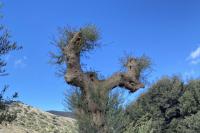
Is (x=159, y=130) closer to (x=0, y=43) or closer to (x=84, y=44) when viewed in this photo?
(x=84, y=44)

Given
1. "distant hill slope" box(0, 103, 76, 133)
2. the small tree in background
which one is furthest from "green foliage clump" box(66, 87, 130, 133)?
"distant hill slope" box(0, 103, 76, 133)

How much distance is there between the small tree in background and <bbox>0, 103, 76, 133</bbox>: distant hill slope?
16.2m

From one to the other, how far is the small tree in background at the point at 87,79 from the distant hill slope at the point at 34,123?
16.2m

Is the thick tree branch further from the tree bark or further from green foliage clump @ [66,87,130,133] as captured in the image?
green foliage clump @ [66,87,130,133]

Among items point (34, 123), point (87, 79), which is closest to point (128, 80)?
point (87, 79)

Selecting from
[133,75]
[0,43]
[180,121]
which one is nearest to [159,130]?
[180,121]

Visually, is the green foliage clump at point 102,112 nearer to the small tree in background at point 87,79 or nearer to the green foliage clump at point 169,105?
the small tree in background at point 87,79

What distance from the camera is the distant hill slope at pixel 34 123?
3987 centimetres

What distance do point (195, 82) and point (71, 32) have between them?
837 inches

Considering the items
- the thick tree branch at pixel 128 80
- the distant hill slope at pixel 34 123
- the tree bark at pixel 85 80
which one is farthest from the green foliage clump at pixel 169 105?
the tree bark at pixel 85 80

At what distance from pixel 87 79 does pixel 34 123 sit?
25973 mm

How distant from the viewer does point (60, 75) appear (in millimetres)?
23031

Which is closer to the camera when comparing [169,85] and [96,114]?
[96,114]

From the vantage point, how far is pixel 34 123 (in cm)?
4625
